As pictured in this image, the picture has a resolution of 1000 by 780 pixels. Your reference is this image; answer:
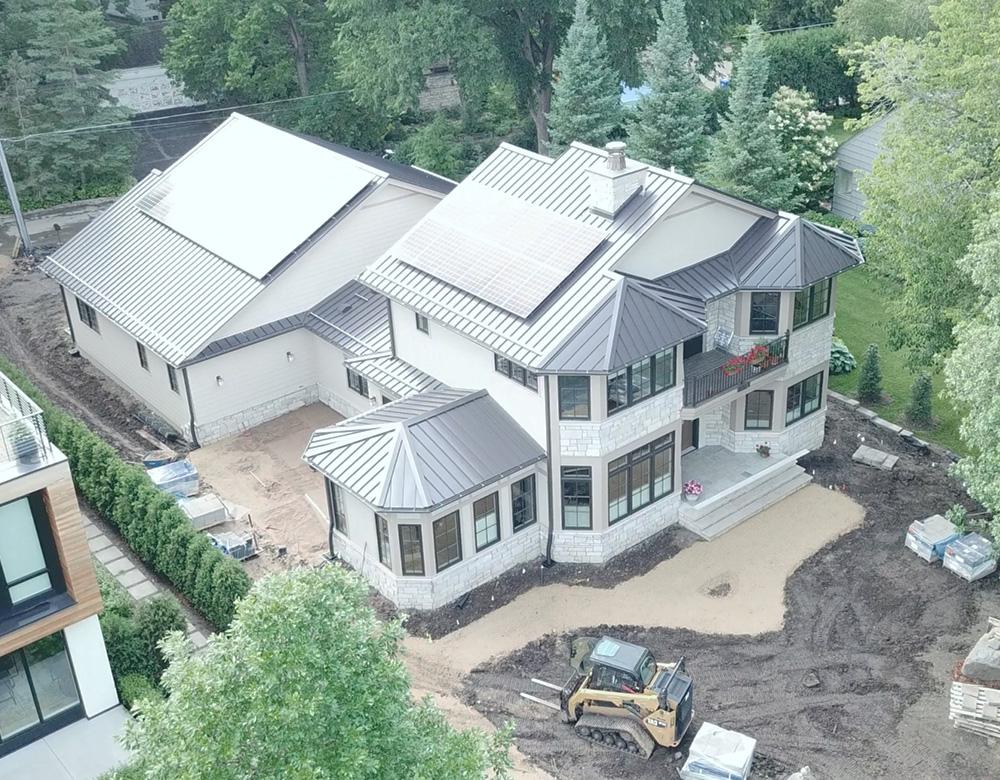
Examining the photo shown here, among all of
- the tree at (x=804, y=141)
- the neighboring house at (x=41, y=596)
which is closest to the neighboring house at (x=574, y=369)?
the neighboring house at (x=41, y=596)

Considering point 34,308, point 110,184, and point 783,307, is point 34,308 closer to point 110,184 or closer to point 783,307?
point 110,184

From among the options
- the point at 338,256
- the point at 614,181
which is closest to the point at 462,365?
the point at 614,181

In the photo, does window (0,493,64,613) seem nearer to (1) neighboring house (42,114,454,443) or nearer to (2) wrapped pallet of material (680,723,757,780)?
(1) neighboring house (42,114,454,443)

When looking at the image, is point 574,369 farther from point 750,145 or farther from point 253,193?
point 750,145

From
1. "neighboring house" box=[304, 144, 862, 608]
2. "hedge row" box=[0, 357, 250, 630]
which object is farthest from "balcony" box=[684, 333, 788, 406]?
"hedge row" box=[0, 357, 250, 630]

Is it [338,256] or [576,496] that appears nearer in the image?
[576,496]

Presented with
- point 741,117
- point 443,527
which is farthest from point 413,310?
point 741,117
